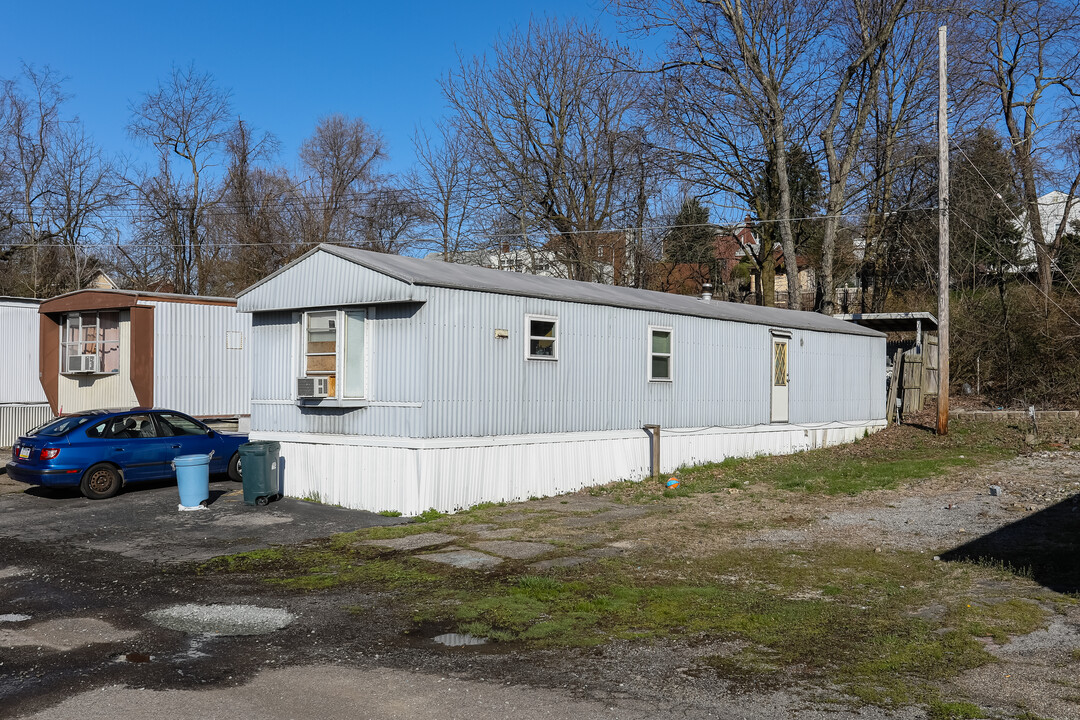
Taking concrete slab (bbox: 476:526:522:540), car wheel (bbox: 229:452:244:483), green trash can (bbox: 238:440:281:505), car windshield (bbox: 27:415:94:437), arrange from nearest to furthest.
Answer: concrete slab (bbox: 476:526:522:540)
green trash can (bbox: 238:440:281:505)
car windshield (bbox: 27:415:94:437)
car wheel (bbox: 229:452:244:483)

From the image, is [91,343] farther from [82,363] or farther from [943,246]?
[943,246]

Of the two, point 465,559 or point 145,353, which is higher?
point 145,353

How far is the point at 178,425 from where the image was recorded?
50.5 ft

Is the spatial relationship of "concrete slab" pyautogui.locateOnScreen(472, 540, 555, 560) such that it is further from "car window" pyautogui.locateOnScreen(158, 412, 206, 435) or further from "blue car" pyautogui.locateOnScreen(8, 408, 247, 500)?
"car window" pyautogui.locateOnScreen(158, 412, 206, 435)

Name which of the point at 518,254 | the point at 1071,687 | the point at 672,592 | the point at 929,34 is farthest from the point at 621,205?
the point at 1071,687

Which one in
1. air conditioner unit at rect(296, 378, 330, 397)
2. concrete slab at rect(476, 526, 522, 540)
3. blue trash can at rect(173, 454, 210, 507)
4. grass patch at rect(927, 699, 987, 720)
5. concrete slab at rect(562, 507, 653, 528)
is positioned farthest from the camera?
air conditioner unit at rect(296, 378, 330, 397)

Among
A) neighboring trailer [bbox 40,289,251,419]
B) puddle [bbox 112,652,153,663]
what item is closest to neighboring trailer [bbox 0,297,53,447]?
neighboring trailer [bbox 40,289,251,419]

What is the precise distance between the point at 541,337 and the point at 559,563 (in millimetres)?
5284

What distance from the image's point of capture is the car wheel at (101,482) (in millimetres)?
13953

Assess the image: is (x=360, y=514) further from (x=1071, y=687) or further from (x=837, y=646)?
(x=1071, y=687)

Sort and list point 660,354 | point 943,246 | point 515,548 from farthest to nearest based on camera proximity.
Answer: point 943,246 → point 660,354 → point 515,548

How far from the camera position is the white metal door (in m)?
19.8

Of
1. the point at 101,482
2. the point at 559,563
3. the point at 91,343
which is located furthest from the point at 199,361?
the point at 559,563

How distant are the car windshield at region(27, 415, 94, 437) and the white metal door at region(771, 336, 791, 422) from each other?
13.3 meters
